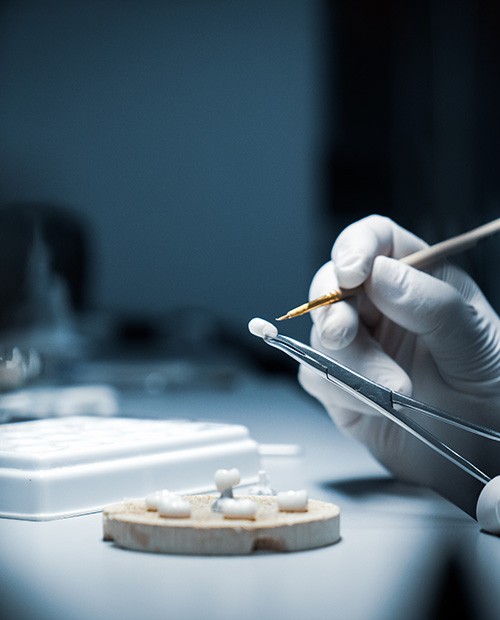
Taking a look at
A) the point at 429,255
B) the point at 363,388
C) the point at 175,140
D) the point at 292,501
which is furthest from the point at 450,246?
the point at 175,140

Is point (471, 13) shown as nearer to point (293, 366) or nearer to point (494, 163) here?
point (494, 163)

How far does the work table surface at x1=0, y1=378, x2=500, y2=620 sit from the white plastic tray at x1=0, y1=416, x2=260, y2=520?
2 cm

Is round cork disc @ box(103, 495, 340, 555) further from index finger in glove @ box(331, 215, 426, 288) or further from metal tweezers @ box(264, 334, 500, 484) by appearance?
index finger in glove @ box(331, 215, 426, 288)

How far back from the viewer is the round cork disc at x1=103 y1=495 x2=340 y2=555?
21.8 inches

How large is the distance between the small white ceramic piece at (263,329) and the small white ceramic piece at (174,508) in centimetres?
14

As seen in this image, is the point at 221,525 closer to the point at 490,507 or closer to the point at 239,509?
the point at 239,509

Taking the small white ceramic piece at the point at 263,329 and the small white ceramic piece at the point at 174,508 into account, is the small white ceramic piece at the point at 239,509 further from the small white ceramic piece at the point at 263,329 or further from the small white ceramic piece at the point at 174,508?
the small white ceramic piece at the point at 263,329

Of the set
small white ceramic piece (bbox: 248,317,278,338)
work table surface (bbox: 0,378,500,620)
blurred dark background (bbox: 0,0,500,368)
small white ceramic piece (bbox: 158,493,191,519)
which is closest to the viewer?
work table surface (bbox: 0,378,500,620)

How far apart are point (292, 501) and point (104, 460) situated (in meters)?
0.18

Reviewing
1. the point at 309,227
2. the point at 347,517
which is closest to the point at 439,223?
the point at 347,517

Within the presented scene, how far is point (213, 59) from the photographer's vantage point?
3.60m

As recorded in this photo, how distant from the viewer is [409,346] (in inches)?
33.4

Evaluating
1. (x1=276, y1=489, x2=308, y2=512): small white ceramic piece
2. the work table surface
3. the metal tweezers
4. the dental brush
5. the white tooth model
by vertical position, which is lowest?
the work table surface

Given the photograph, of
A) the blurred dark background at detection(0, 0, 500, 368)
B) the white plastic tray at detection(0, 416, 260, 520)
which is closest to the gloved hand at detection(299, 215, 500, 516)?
the white plastic tray at detection(0, 416, 260, 520)
